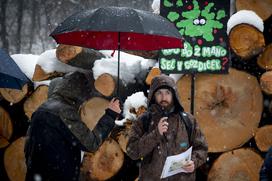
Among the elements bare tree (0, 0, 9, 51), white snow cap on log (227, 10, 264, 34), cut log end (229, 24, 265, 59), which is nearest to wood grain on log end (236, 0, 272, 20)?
white snow cap on log (227, 10, 264, 34)

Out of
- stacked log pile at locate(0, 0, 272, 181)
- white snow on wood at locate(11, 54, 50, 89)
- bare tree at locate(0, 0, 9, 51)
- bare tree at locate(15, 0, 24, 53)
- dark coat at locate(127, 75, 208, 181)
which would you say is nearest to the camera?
dark coat at locate(127, 75, 208, 181)

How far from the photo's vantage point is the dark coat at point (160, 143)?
3.77m

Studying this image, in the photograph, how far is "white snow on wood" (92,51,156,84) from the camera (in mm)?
5641

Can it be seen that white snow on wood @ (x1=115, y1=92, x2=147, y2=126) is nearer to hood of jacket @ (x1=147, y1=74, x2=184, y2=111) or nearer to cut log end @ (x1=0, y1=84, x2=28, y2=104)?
hood of jacket @ (x1=147, y1=74, x2=184, y2=111)

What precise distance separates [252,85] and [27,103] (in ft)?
9.79

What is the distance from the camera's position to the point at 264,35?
204 inches

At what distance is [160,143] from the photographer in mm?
3838

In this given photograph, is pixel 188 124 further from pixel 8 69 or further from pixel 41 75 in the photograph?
pixel 41 75

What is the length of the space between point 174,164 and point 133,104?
1.83 metres

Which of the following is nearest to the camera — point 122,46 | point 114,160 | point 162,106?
point 162,106

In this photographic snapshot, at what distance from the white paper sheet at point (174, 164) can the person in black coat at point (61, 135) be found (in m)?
0.52

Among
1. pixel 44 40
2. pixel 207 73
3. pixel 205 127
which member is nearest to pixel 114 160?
pixel 205 127

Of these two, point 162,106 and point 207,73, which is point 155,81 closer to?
point 162,106

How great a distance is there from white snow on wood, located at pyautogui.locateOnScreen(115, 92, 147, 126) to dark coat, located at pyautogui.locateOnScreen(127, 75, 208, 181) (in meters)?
1.39
